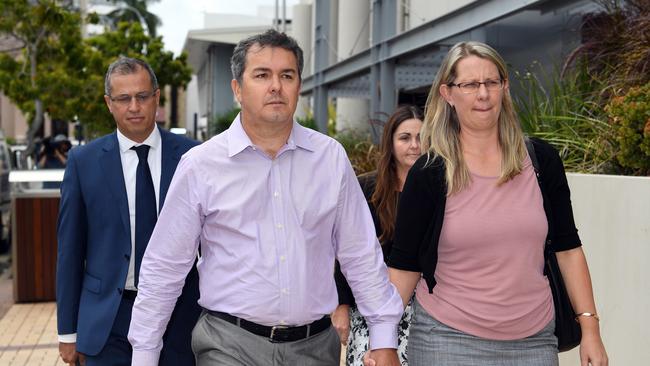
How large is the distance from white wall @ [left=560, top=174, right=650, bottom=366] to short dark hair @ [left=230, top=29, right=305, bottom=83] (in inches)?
98.6

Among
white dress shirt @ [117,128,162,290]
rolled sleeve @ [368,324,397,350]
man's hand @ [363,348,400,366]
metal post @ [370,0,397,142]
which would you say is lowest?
man's hand @ [363,348,400,366]

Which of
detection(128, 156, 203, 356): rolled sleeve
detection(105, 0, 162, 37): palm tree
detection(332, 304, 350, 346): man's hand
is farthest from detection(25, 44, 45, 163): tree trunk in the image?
detection(105, 0, 162, 37): palm tree

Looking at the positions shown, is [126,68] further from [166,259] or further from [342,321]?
[342,321]

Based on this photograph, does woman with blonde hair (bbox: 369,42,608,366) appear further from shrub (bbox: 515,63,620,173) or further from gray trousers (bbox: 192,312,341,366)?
shrub (bbox: 515,63,620,173)

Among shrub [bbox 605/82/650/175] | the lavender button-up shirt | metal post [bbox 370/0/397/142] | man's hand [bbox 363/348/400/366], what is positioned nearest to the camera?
the lavender button-up shirt

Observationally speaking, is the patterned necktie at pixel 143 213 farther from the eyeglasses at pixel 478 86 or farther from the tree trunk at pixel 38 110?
the tree trunk at pixel 38 110

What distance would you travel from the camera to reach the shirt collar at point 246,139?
344 centimetres

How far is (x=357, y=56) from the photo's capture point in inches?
635

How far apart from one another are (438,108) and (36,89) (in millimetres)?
20141

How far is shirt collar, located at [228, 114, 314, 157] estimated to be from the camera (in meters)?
3.44

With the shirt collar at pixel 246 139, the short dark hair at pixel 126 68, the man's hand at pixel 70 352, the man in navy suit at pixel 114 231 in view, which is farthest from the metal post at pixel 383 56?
the shirt collar at pixel 246 139

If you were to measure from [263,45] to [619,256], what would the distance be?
9.65ft

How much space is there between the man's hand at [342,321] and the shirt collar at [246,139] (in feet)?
4.88

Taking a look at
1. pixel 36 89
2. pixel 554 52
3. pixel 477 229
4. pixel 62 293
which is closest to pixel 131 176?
pixel 62 293
